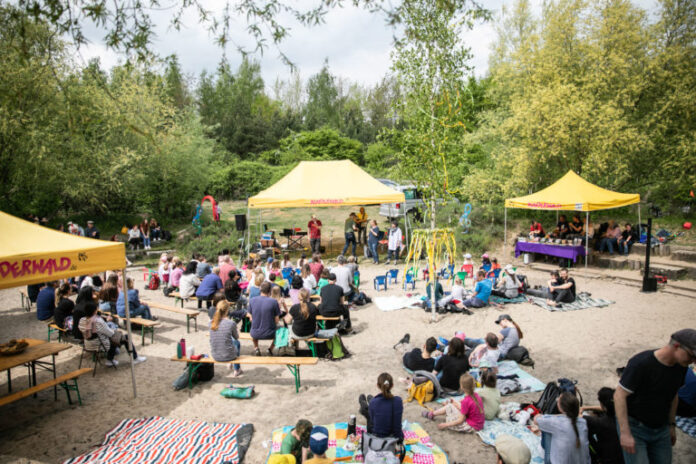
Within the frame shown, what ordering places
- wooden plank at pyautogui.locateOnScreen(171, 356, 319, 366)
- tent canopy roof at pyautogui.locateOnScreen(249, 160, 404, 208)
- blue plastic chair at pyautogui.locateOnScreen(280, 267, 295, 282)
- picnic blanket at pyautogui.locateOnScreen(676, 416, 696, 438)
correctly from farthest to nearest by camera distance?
1. tent canopy roof at pyautogui.locateOnScreen(249, 160, 404, 208)
2. blue plastic chair at pyautogui.locateOnScreen(280, 267, 295, 282)
3. wooden plank at pyautogui.locateOnScreen(171, 356, 319, 366)
4. picnic blanket at pyautogui.locateOnScreen(676, 416, 696, 438)

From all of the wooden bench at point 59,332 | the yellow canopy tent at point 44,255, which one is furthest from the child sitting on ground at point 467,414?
the wooden bench at point 59,332

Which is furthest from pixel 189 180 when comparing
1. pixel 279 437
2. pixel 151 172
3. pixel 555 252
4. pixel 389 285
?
pixel 279 437

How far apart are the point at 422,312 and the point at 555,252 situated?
19.8 ft

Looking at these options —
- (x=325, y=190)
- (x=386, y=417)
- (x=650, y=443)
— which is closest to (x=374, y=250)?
(x=325, y=190)

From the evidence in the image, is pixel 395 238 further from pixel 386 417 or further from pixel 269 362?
pixel 386 417

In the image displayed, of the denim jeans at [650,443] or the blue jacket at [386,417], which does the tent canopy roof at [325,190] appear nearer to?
the blue jacket at [386,417]

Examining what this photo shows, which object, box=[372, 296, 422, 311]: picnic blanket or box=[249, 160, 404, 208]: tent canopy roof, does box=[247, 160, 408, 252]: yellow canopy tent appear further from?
box=[372, 296, 422, 311]: picnic blanket

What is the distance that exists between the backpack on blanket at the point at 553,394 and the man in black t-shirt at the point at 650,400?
1358mm

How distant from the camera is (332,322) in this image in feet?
24.5

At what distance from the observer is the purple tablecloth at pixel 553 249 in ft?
39.0

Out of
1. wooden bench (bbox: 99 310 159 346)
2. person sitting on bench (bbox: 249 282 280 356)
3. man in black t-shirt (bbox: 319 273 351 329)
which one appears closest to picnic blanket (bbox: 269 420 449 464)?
person sitting on bench (bbox: 249 282 280 356)

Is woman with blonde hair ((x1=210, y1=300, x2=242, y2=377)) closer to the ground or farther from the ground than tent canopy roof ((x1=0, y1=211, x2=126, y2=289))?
closer to the ground

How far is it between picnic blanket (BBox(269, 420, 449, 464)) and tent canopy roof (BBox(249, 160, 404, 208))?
9.14 m

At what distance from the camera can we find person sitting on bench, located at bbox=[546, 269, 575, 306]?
9141 mm
